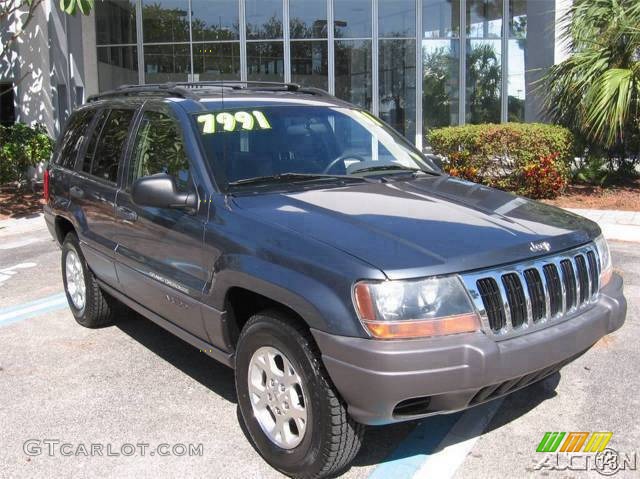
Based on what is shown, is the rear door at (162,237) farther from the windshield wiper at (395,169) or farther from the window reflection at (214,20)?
the window reflection at (214,20)

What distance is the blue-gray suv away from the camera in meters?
2.80

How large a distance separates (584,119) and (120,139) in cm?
939

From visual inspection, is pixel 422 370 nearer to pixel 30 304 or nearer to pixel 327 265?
pixel 327 265

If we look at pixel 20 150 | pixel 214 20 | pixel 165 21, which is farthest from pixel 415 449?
pixel 165 21

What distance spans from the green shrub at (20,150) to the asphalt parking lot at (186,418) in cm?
782

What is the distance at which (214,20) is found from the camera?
1877 cm

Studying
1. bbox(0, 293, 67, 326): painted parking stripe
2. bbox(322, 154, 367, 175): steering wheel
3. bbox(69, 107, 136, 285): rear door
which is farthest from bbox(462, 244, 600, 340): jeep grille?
→ bbox(0, 293, 67, 326): painted parking stripe

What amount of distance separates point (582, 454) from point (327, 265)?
1745mm

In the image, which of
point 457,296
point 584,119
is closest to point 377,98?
point 584,119

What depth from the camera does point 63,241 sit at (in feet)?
19.0

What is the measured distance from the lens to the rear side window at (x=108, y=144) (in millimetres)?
4656

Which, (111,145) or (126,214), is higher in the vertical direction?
(111,145)

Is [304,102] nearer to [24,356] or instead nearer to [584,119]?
[24,356]

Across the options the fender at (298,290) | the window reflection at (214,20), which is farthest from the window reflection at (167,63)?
the fender at (298,290)
